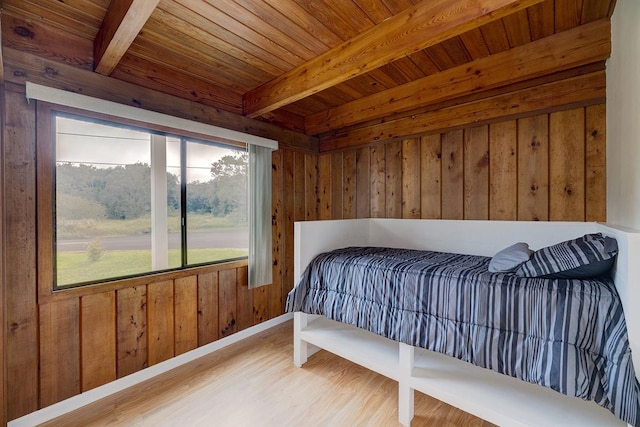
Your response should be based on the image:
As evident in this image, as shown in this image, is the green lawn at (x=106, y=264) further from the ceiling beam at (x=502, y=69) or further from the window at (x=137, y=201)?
the ceiling beam at (x=502, y=69)

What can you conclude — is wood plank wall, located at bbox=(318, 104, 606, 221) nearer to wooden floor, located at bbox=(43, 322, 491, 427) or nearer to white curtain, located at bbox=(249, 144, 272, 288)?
white curtain, located at bbox=(249, 144, 272, 288)

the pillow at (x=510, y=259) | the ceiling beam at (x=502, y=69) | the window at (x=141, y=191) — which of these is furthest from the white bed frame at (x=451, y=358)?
the ceiling beam at (x=502, y=69)

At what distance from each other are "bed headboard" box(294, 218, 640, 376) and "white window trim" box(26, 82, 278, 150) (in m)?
1.01

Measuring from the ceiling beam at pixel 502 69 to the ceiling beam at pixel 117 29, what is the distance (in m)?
1.80

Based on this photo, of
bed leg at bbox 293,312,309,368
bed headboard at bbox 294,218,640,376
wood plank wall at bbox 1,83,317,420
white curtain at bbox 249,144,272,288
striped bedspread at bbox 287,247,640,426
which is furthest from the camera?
white curtain at bbox 249,144,272,288

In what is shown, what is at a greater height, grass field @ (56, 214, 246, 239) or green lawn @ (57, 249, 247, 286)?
grass field @ (56, 214, 246, 239)

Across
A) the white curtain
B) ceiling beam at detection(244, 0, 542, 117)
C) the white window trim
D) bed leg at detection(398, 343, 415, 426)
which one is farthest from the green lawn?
bed leg at detection(398, 343, 415, 426)

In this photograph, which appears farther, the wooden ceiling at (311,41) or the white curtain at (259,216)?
the white curtain at (259,216)

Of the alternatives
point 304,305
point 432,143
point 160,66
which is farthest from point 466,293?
point 160,66

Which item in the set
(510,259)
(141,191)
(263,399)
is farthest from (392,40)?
(263,399)

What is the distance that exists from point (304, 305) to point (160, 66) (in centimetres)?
202

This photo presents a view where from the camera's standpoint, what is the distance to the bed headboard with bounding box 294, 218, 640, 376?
75.8 inches

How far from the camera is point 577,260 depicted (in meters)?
1.25

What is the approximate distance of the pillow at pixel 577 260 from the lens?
1235 mm
